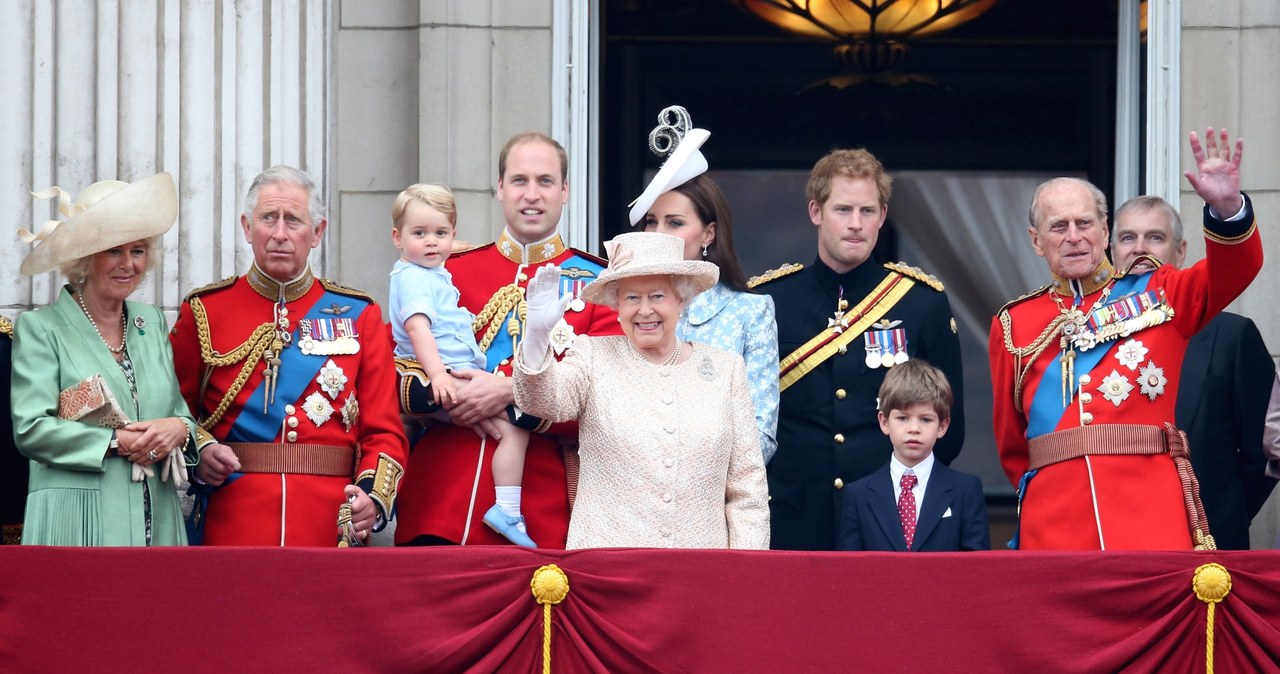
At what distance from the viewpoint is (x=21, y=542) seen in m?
5.40

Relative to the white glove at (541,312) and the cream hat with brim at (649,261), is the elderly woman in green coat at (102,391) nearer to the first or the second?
the white glove at (541,312)

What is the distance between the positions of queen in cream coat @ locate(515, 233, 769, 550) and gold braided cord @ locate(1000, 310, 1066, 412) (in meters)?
0.91

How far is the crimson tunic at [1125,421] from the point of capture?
210 inches

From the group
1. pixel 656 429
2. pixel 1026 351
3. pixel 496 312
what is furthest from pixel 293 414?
A: pixel 1026 351

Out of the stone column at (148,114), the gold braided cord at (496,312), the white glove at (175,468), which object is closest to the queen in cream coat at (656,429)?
the gold braided cord at (496,312)

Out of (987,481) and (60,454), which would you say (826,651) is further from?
(987,481)

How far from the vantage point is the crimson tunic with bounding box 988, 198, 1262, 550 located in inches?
210

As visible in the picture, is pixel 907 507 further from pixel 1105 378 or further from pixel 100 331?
pixel 100 331

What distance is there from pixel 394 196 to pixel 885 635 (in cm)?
366

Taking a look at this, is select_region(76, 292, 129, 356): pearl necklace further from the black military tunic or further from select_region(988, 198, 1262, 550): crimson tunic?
select_region(988, 198, 1262, 550): crimson tunic

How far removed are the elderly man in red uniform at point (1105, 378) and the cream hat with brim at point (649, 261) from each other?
1073 mm

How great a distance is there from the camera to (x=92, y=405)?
5203 millimetres

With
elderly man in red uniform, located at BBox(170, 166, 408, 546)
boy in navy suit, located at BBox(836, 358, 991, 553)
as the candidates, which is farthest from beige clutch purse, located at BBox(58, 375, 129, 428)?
boy in navy suit, located at BBox(836, 358, 991, 553)

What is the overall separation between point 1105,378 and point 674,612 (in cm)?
154
